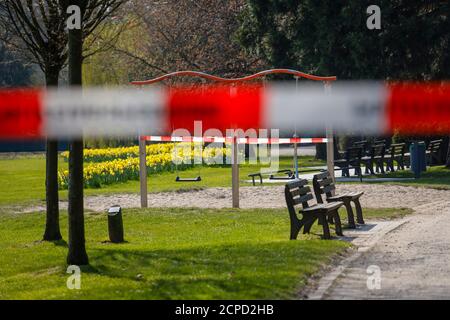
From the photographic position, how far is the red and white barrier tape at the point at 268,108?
107 feet

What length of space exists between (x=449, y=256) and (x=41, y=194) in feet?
55.2

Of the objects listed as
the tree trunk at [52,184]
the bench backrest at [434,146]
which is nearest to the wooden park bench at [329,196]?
the tree trunk at [52,184]

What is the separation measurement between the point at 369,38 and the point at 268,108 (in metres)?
6.46

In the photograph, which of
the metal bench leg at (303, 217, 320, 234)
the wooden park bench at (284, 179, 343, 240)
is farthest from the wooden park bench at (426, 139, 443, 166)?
the wooden park bench at (284, 179, 343, 240)

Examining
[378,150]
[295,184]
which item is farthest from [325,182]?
[378,150]

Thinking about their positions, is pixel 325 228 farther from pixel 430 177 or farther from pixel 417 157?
pixel 430 177

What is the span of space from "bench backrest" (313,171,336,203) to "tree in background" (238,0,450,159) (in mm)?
13172

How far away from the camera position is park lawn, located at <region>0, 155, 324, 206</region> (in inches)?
1091

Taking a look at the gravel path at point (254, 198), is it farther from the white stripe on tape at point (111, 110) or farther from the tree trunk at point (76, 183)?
the tree trunk at point (76, 183)

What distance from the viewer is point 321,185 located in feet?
56.7

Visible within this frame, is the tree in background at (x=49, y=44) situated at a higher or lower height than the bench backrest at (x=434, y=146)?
higher

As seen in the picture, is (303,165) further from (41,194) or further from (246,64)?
(41,194)

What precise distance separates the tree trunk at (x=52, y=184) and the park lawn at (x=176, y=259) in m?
0.34

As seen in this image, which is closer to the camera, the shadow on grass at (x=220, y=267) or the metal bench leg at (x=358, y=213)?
the shadow on grass at (x=220, y=267)
